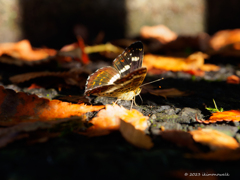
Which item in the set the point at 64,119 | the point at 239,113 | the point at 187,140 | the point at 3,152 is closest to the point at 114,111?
the point at 64,119

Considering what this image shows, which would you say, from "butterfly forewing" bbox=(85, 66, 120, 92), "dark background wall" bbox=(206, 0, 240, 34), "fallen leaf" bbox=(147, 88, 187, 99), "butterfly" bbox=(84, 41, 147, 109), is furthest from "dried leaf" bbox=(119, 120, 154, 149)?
"dark background wall" bbox=(206, 0, 240, 34)

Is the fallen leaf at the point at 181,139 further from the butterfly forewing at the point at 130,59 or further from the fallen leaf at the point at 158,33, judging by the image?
the fallen leaf at the point at 158,33

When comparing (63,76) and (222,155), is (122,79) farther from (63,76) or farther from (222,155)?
(63,76)

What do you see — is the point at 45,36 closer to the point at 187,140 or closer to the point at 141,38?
the point at 141,38

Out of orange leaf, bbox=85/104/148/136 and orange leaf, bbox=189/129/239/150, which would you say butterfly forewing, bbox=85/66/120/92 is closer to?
orange leaf, bbox=85/104/148/136

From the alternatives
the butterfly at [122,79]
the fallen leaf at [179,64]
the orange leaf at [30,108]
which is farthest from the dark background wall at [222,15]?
the orange leaf at [30,108]

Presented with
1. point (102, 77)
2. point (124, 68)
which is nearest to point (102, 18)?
point (124, 68)
